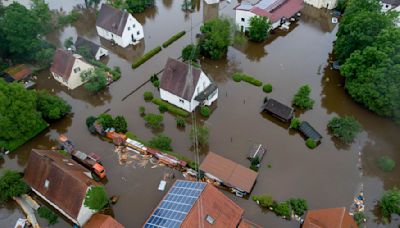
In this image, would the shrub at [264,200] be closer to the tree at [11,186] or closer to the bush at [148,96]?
the bush at [148,96]

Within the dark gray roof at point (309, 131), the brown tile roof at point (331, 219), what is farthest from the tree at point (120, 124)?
the brown tile roof at point (331, 219)

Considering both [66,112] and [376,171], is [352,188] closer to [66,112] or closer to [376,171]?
[376,171]

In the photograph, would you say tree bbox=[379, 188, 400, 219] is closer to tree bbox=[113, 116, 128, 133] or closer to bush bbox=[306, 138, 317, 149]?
bush bbox=[306, 138, 317, 149]

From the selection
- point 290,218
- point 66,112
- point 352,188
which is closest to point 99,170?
point 66,112

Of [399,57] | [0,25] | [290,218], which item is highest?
[399,57]

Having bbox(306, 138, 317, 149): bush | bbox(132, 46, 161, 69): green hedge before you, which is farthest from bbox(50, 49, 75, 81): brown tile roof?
bbox(306, 138, 317, 149): bush

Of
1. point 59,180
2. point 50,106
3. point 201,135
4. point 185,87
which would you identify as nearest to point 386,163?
point 201,135

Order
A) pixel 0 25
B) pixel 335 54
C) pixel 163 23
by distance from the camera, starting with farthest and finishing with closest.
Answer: pixel 163 23, pixel 335 54, pixel 0 25
